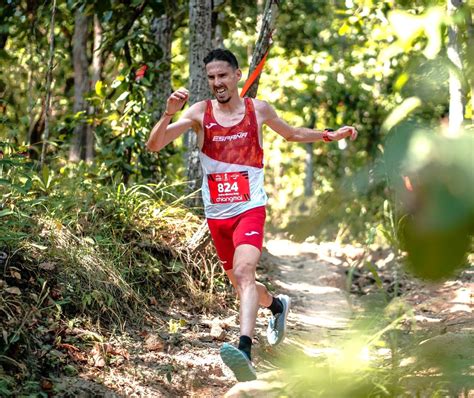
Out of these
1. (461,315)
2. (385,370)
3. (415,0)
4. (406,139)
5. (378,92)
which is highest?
(378,92)

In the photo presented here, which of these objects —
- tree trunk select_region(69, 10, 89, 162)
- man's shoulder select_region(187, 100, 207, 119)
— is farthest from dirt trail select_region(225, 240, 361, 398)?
tree trunk select_region(69, 10, 89, 162)

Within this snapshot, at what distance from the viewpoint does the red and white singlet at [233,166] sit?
15.5ft

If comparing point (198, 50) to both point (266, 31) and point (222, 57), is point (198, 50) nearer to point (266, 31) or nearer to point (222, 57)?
point (266, 31)

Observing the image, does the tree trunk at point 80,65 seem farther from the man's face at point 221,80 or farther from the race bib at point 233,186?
the race bib at point 233,186

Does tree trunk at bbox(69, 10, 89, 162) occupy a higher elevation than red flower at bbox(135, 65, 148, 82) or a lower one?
higher

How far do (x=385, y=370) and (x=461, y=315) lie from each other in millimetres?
5245

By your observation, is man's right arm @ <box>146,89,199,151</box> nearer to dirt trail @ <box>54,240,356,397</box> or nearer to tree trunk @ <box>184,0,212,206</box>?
dirt trail @ <box>54,240,356,397</box>

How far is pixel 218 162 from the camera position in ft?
15.6

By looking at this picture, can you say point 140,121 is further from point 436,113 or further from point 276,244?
point 436,113

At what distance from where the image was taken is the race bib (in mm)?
4719

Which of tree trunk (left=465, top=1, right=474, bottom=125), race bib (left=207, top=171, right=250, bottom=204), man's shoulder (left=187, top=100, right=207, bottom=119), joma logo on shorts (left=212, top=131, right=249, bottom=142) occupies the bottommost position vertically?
race bib (left=207, top=171, right=250, bottom=204)

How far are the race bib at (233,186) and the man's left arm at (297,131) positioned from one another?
1.50ft

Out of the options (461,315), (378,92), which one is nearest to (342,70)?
(378,92)

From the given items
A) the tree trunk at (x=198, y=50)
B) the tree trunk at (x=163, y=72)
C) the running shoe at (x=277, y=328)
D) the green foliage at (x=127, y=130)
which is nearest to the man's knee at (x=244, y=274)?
the running shoe at (x=277, y=328)
